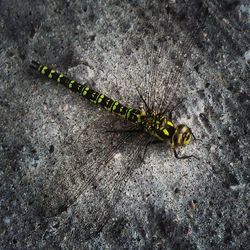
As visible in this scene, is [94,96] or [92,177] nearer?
[92,177]

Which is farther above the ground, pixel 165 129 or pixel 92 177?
pixel 165 129

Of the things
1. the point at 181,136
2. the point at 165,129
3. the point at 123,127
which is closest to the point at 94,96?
the point at 123,127

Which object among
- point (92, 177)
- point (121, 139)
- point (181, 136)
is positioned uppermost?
point (181, 136)

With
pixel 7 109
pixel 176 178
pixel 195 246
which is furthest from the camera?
pixel 7 109

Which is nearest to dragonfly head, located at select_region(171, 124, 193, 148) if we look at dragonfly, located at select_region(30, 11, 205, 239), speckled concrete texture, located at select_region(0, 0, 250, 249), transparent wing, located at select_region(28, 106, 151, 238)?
dragonfly, located at select_region(30, 11, 205, 239)

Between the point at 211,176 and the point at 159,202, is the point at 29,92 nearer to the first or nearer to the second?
the point at 159,202

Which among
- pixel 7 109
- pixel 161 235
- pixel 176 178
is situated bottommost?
pixel 7 109

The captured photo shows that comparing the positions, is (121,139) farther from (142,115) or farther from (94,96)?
(94,96)

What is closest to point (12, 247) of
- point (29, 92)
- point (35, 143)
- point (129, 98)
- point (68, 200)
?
point (68, 200)

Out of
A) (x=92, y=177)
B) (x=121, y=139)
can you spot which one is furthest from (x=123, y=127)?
(x=92, y=177)
